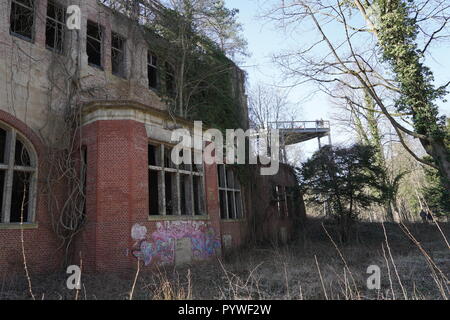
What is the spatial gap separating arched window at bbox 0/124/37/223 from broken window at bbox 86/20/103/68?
4.91 m

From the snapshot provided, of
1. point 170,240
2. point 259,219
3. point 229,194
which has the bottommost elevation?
point 170,240

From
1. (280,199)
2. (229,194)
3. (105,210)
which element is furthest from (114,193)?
(280,199)

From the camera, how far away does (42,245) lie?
1048 centimetres

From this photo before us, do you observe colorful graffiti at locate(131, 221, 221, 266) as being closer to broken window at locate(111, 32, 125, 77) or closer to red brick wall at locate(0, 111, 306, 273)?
red brick wall at locate(0, 111, 306, 273)

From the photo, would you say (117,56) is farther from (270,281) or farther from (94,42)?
(270,281)

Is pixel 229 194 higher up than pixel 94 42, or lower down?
lower down

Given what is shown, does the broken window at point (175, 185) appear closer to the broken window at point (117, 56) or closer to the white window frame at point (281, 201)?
the broken window at point (117, 56)

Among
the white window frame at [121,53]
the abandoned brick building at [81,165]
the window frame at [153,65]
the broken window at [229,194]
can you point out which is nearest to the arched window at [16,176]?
the abandoned brick building at [81,165]

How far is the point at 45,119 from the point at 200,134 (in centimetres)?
584

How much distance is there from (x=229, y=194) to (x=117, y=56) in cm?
881

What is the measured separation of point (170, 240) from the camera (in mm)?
11305

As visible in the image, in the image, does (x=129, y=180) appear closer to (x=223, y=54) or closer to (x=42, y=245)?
(x=42, y=245)

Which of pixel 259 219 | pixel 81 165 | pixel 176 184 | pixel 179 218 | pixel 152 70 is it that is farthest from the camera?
pixel 259 219
